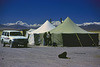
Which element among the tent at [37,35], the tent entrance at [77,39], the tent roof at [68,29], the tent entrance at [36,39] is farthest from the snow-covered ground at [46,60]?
the tent at [37,35]

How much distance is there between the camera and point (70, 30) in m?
26.7

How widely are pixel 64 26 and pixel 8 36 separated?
23.1 ft

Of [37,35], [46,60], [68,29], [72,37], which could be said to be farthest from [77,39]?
[46,60]

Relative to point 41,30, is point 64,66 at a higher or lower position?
lower

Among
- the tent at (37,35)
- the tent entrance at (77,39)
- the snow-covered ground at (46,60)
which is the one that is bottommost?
the snow-covered ground at (46,60)

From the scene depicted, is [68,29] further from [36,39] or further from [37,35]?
[36,39]

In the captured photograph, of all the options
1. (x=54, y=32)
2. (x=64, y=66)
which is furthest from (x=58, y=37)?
(x=64, y=66)

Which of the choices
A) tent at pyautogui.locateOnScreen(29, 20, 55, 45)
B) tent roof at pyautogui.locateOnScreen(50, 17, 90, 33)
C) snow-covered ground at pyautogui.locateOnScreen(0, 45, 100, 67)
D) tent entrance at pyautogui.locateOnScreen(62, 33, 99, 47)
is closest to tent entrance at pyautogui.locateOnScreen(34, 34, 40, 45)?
tent at pyautogui.locateOnScreen(29, 20, 55, 45)

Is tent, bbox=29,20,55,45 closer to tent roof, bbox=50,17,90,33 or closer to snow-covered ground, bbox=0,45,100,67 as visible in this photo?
tent roof, bbox=50,17,90,33

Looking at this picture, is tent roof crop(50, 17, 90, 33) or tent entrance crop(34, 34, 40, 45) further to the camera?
tent entrance crop(34, 34, 40, 45)

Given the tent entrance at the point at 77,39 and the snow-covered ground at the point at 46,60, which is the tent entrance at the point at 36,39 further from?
the snow-covered ground at the point at 46,60

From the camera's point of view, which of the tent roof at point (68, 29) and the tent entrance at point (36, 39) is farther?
the tent entrance at point (36, 39)

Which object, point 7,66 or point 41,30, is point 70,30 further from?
point 7,66

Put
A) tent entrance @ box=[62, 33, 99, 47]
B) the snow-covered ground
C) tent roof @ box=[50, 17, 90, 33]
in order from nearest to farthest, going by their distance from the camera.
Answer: the snow-covered ground → tent entrance @ box=[62, 33, 99, 47] → tent roof @ box=[50, 17, 90, 33]
